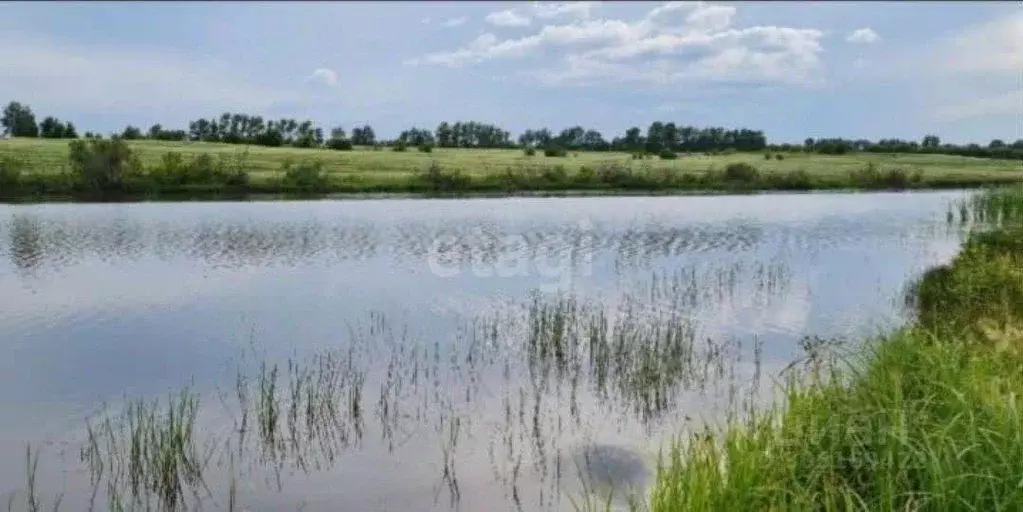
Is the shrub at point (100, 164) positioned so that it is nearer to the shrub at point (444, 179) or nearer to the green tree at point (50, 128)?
the shrub at point (444, 179)

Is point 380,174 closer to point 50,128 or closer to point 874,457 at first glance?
point 50,128

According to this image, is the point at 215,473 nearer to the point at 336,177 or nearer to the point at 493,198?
the point at 493,198

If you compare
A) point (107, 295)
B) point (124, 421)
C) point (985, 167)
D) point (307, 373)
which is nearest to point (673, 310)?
point (307, 373)

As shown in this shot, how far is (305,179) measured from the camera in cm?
6072

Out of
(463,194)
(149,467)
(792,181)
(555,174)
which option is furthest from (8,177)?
(792,181)

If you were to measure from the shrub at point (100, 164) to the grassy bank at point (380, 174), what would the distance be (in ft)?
0.23

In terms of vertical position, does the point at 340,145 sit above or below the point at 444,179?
above

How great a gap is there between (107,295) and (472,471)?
14.0 meters

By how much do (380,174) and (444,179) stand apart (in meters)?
6.00

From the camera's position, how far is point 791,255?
26578 mm

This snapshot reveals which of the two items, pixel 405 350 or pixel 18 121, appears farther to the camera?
pixel 18 121

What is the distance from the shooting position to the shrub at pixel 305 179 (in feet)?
199

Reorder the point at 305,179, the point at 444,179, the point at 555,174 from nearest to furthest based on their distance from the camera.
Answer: the point at 305,179 < the point at 444,179 < the point at 555,174

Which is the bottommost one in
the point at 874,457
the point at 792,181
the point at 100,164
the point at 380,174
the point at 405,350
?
the point at 405,350
